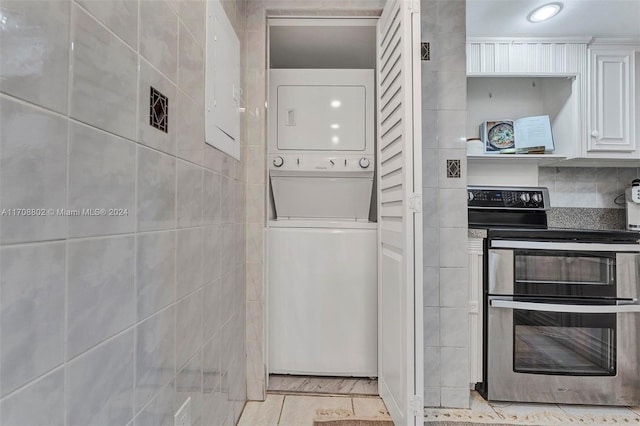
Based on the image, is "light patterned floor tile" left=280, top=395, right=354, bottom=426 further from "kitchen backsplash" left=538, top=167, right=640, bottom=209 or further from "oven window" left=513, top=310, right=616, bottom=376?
"kitchen backsplash" left=538, top=167, right=640, bottom=209

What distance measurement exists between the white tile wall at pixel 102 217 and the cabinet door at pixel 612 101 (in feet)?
8.46

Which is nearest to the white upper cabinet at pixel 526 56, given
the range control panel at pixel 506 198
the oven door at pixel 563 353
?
the range control panel at pixel 506 198

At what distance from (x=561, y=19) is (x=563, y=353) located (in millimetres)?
2063

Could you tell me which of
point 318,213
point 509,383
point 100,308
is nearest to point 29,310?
point 100,308

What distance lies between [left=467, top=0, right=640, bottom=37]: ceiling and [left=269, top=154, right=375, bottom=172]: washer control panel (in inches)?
47.2

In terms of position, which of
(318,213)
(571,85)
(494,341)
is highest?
(571,85)

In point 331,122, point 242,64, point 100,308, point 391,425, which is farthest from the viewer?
point 331,122

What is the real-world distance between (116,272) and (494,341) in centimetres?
179

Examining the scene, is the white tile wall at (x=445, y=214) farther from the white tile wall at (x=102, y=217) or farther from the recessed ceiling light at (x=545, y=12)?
the white tile wall at (x=102, y=217)

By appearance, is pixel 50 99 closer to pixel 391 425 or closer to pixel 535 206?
pixel 391 425

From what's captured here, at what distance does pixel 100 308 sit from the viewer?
0.61 m

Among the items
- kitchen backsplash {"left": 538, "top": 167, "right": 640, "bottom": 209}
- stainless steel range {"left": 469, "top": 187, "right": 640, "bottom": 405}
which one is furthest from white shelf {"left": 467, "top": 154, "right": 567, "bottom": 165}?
stainless steel range {"left": 469, "top": 187, "right": 640, "bottom": 405}

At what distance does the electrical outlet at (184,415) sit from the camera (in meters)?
0.91

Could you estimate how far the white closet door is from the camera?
50.6 inches
